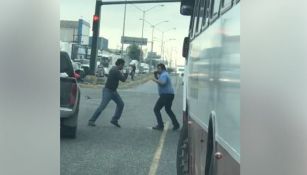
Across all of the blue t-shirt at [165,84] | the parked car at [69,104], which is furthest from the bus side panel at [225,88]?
the blue t-shirt at [165,84]

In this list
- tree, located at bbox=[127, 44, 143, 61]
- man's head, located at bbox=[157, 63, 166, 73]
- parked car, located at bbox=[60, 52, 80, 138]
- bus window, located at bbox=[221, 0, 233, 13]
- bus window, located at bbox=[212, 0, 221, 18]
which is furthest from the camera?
tree, located at bbox=[127, 44, 143, 61]

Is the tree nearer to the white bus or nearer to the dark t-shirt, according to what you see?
the dark t-shirt

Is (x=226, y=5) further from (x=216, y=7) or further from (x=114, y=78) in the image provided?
(x=114, y=78)

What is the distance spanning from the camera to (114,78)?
15.3m

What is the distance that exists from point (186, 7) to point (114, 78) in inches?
294

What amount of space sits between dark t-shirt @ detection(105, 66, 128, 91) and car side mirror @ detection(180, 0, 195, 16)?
7260mm

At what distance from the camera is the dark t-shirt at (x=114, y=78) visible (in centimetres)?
1524

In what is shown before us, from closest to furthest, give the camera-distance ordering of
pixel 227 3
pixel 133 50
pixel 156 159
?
pixel 227 3, pixel 156 159, pixel 133 50

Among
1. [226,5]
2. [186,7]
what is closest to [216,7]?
[226,5]

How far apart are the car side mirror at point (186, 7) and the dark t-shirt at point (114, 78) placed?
726 cm

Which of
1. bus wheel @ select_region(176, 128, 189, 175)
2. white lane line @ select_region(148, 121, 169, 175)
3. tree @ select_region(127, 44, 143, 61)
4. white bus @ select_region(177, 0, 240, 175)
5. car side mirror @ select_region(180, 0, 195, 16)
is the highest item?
tree @ select_region(127, 44, 143, 61)

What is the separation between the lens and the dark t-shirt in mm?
15242

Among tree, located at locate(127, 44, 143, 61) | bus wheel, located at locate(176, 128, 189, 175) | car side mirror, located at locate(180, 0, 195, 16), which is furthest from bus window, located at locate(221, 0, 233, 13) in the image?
tree, located at locate(127, 44, 143, 61)
